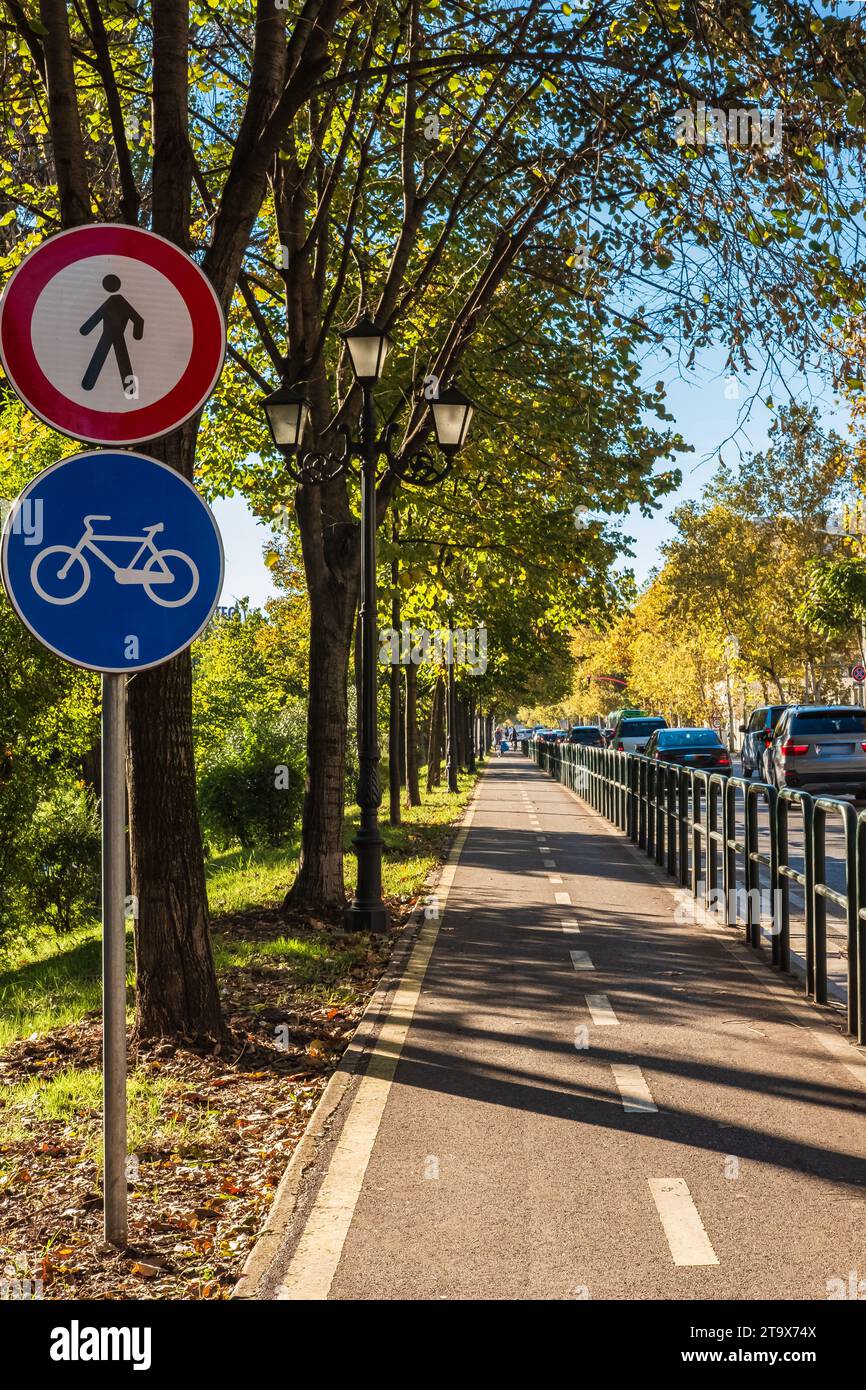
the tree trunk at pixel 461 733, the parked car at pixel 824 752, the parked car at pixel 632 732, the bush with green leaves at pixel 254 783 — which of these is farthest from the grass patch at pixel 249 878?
the tree trunk at pixel 461 733

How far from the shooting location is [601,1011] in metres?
7.64

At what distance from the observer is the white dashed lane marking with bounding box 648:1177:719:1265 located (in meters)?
3.93

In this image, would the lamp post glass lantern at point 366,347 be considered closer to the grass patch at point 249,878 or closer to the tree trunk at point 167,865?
the tree trunk at point 167,865

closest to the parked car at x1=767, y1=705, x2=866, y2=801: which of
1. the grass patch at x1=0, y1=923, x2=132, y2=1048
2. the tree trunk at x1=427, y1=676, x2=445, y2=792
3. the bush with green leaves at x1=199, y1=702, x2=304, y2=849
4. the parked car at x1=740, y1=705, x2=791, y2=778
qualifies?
the parked car at x1=740, y1=705, x2=791, y2=778

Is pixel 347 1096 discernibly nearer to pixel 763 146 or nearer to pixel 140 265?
pixel 140 265

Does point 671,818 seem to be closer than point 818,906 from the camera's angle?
No

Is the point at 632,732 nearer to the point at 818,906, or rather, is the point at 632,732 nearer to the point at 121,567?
the point at 818,906

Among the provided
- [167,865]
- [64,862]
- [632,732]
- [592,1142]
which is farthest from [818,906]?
[632,732]

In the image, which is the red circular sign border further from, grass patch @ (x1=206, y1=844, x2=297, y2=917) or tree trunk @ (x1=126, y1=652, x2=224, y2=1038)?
grass patch @ (x1=206, y1=844, x2=297, y2=917)

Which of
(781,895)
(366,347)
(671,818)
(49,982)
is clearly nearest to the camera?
(781,895)

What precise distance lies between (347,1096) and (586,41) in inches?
259

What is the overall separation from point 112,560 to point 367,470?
24.6ft

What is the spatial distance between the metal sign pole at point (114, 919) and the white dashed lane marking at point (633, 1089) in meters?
2.44

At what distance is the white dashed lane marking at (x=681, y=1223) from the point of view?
393cm
